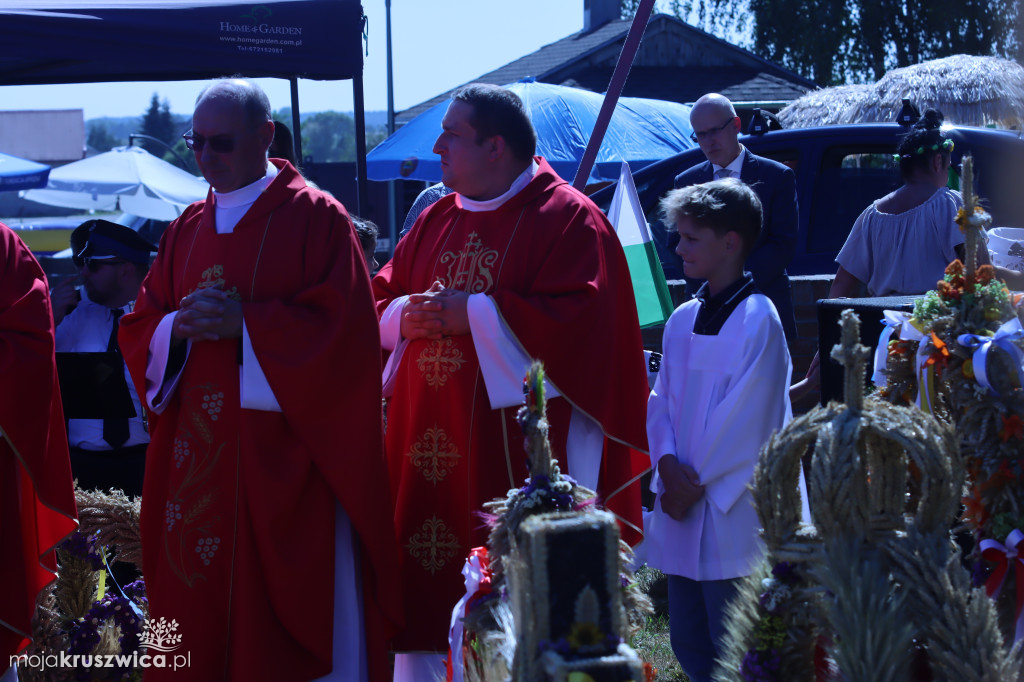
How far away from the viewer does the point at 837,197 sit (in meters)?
6.91

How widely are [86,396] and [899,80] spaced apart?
13.2m

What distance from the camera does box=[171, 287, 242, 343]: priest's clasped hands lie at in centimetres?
312

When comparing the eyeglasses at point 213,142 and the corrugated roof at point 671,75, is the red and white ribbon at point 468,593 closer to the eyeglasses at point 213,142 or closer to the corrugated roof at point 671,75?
the eyeglasses at point 213,142

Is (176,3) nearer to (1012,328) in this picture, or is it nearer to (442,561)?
(442,561)

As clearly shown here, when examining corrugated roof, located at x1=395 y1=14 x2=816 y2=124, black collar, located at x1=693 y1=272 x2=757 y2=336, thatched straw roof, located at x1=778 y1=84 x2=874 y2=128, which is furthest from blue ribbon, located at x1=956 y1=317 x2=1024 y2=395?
corrugated roof, located at x1=395 y1=14 x2=816 y2=124

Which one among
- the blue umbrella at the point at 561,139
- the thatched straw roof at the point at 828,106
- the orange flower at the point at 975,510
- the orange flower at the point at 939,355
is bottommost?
the orange flower at the point at 975,510

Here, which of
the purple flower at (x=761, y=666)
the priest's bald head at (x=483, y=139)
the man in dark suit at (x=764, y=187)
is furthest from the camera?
the man in dark suit at (x=764, y=187)

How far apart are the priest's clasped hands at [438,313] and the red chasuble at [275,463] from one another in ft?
0.43

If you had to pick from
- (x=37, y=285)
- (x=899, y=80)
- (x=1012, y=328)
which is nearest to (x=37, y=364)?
(x=37, y=285)

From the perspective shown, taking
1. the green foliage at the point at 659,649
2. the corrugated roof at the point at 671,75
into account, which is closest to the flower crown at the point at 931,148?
the green foliage at the point at 659,649

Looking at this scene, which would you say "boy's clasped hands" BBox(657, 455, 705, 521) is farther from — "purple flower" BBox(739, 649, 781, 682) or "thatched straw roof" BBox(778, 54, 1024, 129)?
"thatched straw roof" BBox(778, 54, 1024, 129)

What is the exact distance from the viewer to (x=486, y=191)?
3.46 meters

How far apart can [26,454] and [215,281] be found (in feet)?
3.06

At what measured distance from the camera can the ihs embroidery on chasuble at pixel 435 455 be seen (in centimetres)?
337
